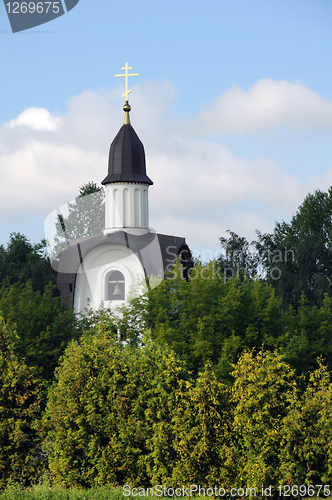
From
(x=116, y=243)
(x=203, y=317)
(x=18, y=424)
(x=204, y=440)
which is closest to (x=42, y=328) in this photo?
(x=116, y=243)

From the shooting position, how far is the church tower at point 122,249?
23.7 metres

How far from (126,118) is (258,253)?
56.5ft

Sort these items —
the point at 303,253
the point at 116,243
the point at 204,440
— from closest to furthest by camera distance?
the point at 204,440
the point at 116,243
the point at 303,253

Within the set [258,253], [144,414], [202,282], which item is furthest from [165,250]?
[258,253]

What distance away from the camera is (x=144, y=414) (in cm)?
1425

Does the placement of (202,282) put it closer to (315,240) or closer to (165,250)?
(165,250)

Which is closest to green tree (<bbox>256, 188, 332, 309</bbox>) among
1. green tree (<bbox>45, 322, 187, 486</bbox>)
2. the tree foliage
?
the tree foliage

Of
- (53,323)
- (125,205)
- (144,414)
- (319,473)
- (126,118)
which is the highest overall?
(126,118)

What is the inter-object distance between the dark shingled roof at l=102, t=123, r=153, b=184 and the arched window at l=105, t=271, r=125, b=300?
3.91 metres

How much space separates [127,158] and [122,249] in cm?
392

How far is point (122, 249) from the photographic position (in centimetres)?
2384

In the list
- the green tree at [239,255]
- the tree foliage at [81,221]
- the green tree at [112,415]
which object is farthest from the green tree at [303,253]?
the green tree at [112,415]

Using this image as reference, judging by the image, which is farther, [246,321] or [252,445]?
[246,321]

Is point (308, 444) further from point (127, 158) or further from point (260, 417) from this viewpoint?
point (127, 158)
